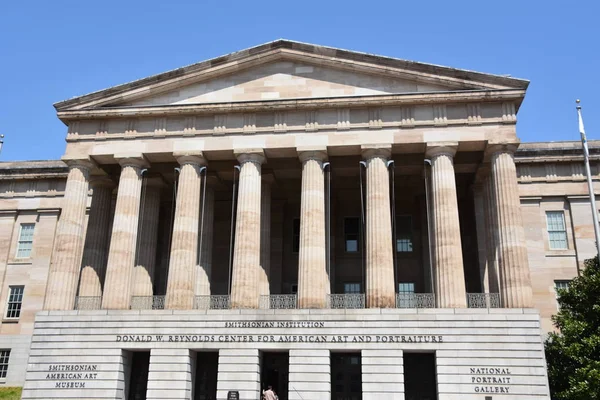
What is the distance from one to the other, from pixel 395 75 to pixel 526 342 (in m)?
14.5

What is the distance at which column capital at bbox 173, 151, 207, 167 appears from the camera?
3172 cm

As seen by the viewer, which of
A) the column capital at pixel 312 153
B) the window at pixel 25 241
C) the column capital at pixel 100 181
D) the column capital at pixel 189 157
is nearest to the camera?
the column capital at pixel 312 153

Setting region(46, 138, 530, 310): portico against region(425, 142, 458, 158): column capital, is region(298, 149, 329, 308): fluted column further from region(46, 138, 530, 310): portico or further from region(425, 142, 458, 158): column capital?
region(425, 142, 458, 158): column capital

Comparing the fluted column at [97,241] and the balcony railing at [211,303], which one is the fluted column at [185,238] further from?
the fluted column at [97,241]

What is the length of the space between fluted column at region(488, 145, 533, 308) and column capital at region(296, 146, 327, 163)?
8.40 meters

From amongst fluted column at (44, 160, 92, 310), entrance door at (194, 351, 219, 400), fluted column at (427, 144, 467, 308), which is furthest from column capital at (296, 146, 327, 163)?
fluted column at (44, 160, 92, 310)

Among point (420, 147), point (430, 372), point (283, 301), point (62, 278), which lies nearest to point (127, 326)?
point (62, 278)

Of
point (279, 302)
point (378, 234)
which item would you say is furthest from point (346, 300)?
point (279, 302)

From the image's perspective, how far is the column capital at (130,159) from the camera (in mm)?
32125

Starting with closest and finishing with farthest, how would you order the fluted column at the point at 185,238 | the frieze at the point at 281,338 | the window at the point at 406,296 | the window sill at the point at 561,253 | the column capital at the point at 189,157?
the frieze at the point at 281,338, the fluted column at the point at 185,238, the window at the point at 406,296, the column capital at the point at 189,157, the window sill at the point at 561,253

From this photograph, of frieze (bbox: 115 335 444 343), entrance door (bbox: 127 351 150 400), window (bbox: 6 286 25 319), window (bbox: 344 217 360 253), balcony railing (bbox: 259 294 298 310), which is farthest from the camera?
window (bbox: 6 286 25 319)

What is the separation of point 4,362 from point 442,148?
99.5 ft

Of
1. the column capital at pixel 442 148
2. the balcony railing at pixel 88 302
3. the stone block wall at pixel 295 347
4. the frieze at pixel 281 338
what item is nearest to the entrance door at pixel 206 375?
the stone block wall at pixel 295 347

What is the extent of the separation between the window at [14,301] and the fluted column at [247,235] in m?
18.6
